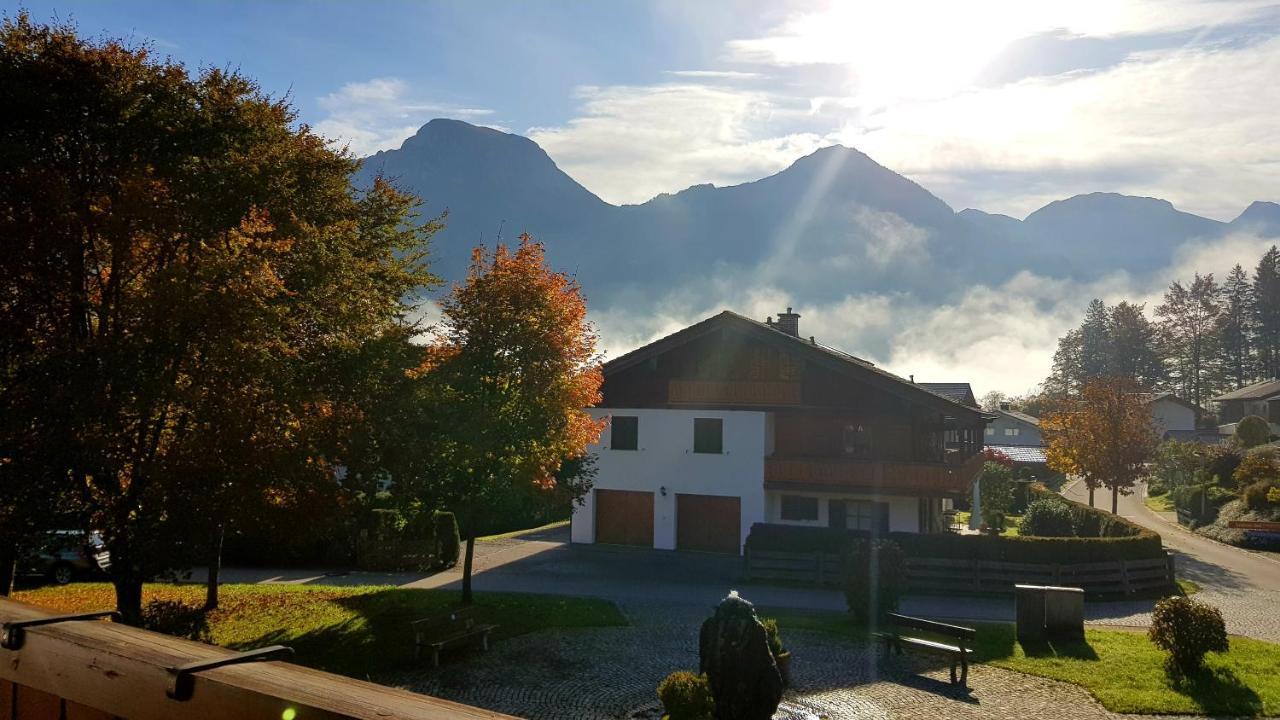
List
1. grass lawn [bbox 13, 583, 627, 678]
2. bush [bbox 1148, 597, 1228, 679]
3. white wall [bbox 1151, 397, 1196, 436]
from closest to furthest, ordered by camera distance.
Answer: bush [bbox 1148, 597, 1228, 679] → grass lawn [bbox 13, 583, 627, 678] → white wall [bbox 1151, 397, 1196, 436]

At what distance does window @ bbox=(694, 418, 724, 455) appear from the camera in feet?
117

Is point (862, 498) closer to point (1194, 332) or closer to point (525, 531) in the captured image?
point (525, 531)

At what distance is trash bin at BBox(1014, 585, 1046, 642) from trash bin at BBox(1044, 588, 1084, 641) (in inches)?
4.1

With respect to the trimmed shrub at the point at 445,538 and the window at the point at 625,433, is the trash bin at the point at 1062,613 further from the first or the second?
the window at the point at 625,433

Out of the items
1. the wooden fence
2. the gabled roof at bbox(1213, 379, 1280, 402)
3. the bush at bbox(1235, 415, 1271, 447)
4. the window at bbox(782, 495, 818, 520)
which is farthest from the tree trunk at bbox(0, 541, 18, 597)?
the gabled roof at bbox(1213, 379, 1280, 402)

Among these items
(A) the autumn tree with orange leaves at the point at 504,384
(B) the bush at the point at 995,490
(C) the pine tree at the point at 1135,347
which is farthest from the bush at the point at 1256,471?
(C) the pine tree at the point at 1135,347

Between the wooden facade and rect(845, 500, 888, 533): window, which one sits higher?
the wooden facade

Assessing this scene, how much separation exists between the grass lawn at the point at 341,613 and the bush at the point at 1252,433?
196 feet

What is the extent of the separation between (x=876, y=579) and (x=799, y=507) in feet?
47.4

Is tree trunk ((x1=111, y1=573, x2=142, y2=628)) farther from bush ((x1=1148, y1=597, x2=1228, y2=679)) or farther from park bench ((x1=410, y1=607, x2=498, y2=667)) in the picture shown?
bush ((x1=1148, y1=597, x2=1228, y2=679))

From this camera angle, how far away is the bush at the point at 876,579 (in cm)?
2081

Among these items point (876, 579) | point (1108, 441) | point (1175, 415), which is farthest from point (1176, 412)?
point (876, 579)

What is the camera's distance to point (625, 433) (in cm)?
3672

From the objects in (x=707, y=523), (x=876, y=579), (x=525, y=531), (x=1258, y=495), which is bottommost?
(x=525, y=531)
